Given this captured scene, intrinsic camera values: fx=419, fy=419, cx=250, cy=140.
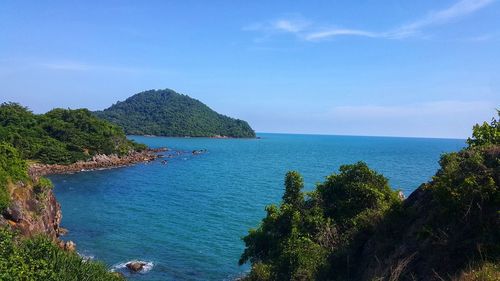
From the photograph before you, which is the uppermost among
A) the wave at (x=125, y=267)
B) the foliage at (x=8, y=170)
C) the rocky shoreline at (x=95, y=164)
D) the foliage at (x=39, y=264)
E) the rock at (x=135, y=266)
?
the foliage at (x=8, y=170)

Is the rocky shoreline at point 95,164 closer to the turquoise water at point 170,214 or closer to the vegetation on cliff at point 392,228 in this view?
the turquoise water at point 170,214

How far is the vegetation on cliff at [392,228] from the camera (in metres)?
12.9

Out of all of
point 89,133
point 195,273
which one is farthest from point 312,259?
point 89,133

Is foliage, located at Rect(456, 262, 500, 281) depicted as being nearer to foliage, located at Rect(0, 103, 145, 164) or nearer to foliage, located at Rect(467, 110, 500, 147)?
foliage, located at Rect(467, 110, 500, 147)

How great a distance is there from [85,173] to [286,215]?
71.0 metres

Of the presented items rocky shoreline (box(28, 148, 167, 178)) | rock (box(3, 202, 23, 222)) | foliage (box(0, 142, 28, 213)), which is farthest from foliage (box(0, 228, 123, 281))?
rocky shoreline (box(28, 148, 167, 178))

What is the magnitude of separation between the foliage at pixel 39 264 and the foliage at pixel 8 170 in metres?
16.8

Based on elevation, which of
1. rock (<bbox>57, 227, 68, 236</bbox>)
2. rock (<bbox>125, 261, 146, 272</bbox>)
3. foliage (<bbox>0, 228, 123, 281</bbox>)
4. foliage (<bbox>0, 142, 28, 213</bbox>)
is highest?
foliage (<bbox>0, 142, 28, 213</bbox>)

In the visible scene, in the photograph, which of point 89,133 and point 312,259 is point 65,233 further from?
point 89,133

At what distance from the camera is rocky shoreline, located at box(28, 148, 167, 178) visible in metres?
84.3

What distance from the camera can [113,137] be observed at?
112000mm

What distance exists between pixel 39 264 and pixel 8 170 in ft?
80.1

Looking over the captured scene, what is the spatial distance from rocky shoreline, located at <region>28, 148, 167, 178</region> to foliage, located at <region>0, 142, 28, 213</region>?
37382mm

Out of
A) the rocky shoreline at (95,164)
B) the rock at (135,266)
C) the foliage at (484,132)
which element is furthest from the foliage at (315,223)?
the rocky shoreline at (95,164)
